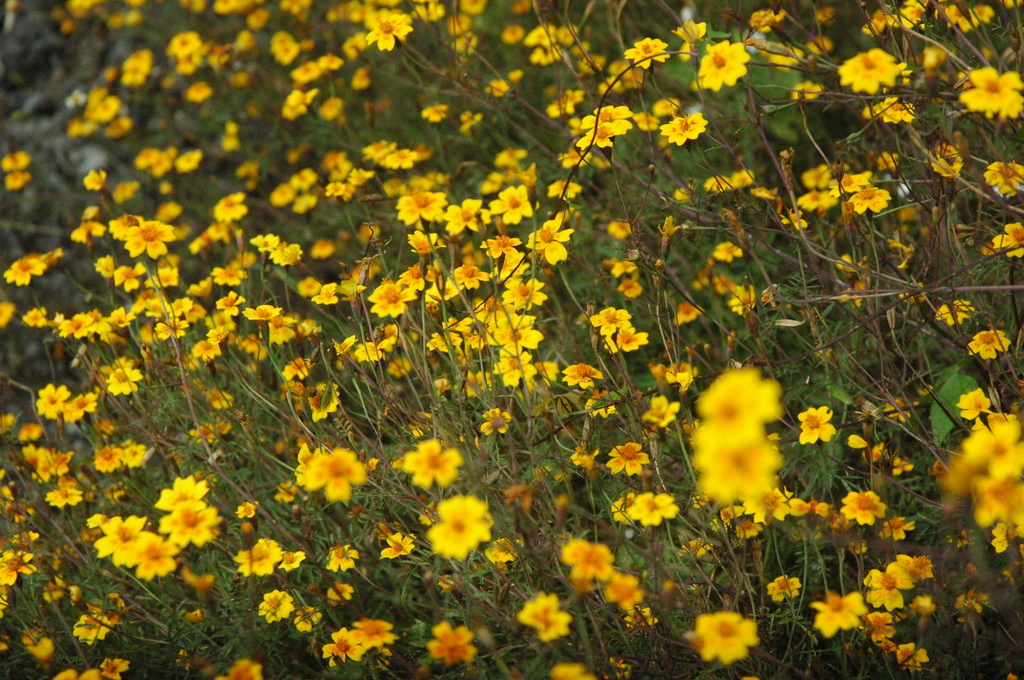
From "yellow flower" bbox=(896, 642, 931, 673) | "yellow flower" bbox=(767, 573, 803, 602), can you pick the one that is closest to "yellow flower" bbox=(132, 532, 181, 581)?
"yellow flower" bbox=(767, 573, 803, 602)

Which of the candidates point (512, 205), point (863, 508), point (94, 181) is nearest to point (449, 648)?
point (863, 508)

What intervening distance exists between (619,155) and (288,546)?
1.64 meters

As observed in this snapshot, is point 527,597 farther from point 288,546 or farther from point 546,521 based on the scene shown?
point 288,546

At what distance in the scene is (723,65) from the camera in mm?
1822

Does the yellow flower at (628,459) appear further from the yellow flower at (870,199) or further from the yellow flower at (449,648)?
the yellow flower at (870,199)

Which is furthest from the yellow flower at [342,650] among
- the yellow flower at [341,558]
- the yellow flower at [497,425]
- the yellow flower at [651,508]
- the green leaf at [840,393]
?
the green leaf at [840,393]

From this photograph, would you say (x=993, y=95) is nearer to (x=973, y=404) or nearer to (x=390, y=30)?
(x=973, y=404)

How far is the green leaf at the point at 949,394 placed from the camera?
1.83 metres

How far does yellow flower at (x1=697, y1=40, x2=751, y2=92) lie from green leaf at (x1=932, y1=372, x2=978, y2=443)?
84 centimetres

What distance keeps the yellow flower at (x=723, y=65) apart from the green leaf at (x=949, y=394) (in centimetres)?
84

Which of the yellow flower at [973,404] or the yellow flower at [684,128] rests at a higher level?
the yellow flower at [684,128]

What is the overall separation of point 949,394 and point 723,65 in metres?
0.91

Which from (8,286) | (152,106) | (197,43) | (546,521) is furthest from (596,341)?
(152,106)

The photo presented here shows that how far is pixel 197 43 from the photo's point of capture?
3504 mm
